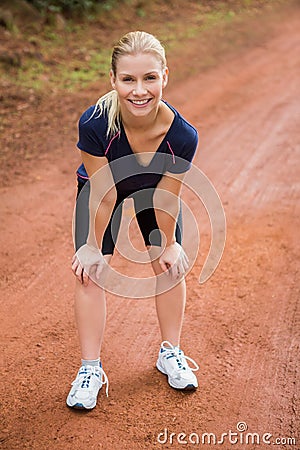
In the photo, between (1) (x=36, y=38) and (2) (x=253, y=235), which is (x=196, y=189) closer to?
(2) (x=253, y=235)

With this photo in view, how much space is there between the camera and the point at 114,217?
3076 millimetres

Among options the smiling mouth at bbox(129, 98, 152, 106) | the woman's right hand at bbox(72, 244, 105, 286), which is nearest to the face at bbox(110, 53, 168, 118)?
the smiling mouth at bbox(129, 98, 152, 106)

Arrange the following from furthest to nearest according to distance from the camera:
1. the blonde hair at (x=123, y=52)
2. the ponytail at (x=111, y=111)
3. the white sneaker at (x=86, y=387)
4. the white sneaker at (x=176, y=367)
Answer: the white sneaker at (x=176, y=367) → the white sneaker at (x=86, y=387) → the ponytail at (x=111, y=111) → the blonde hair at (x=123, y=52)

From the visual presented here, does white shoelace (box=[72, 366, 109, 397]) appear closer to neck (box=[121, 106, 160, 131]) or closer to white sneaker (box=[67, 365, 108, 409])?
white sneaker (box=[67, 365, 108, 409])

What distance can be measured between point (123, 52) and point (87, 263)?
98 cm

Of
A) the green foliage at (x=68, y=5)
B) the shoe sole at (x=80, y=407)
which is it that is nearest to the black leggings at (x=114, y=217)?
the shoe sole at (x=80, y=407)

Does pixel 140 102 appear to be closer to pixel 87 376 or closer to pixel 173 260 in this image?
pixel 173 260

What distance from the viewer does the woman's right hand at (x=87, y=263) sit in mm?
2961

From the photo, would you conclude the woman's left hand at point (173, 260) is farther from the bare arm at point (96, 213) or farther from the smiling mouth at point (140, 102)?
the smiling mouth at point (140, 102)

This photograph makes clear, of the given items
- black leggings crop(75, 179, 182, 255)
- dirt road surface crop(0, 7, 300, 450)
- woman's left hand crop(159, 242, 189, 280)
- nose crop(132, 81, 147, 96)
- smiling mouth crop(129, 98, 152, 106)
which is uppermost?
nose crop(132, 81, 147, 96)

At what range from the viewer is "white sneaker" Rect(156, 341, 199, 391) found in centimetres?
323

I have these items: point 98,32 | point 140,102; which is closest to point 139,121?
point 140,102

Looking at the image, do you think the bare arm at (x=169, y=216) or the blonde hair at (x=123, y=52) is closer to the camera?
the blonde hair at (x=123, y=52)

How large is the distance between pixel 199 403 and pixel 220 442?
0.90ft
